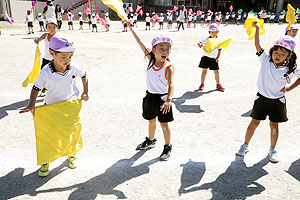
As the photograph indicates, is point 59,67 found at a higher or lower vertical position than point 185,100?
higher

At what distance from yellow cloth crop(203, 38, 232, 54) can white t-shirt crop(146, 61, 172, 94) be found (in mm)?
2753

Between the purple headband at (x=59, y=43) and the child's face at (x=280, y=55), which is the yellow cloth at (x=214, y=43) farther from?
the purple headband at (x=59, y=43)

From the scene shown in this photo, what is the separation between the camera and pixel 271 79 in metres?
3.47

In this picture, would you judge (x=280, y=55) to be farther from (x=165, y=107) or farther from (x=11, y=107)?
(x=11, y=107)

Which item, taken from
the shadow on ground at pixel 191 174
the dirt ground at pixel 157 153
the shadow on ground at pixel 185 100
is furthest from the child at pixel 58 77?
the shadow on ground at pixel 185 100

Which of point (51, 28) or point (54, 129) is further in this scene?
point (51, 28)

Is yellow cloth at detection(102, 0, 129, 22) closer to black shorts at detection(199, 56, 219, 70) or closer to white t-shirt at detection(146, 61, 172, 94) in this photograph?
white t-shirt at detection(146, 61, 172, 94)

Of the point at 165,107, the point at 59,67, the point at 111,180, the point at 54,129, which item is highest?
the point at 59,67

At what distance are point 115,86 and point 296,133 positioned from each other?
4312mm

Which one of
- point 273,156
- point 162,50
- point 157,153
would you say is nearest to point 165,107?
point 162,50

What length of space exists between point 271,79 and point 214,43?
8.64 ft

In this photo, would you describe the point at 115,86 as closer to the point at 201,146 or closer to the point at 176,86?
the point at 176,86

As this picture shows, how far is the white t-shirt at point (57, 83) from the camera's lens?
10.3 feet

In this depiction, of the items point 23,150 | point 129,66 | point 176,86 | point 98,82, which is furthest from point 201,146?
point 129,66
